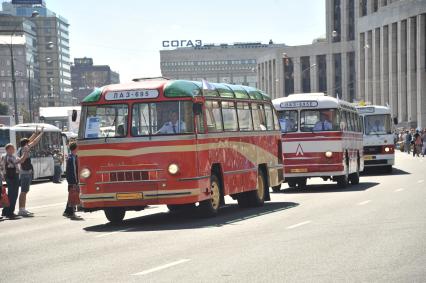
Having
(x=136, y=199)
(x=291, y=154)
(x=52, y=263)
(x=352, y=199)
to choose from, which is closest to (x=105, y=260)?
(x=52, y=263)

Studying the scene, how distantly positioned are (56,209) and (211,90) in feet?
24.5

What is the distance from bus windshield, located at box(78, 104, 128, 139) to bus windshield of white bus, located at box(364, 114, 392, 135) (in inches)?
938

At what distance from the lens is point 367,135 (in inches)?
1614

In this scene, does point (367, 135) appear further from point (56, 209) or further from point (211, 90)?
point (211, 90)

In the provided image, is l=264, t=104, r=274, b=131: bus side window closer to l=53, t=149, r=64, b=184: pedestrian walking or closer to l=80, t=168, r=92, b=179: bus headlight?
l=80, t=168, r=92, b=179: bus headlight

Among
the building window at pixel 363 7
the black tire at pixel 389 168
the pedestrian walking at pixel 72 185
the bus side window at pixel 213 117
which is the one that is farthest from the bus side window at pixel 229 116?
the building window at pixel 363 7

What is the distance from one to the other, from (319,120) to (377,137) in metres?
12.1

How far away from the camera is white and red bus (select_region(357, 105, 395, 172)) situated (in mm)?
40438

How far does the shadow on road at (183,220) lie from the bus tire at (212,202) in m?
0.14

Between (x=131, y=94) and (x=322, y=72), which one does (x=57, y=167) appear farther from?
(x=322, y=72)

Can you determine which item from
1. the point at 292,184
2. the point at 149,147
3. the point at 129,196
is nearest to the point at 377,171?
the point at 292,184

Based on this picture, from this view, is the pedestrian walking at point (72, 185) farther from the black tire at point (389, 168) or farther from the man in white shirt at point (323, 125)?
the black tire at point (389, 168)

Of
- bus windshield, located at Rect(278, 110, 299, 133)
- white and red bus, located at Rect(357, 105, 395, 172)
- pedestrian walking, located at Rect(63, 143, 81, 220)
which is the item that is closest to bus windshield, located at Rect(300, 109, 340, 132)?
bus windshield, located at Rect(278, 110, 299, 133)

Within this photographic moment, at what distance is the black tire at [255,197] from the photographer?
22.3 meters
